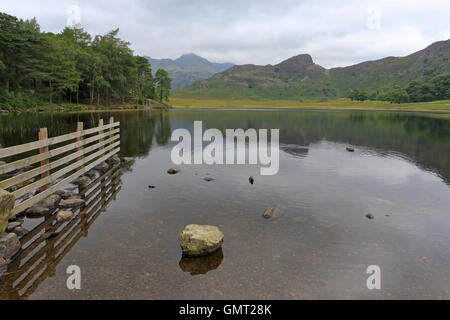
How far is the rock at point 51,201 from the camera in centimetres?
1088

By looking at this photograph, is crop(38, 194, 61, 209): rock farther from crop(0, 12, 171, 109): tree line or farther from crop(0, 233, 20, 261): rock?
crop(0, 12, 171, 109): tree line

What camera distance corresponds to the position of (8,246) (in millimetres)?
7594

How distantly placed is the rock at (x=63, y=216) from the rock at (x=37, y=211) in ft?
2.46

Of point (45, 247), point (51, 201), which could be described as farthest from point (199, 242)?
point (51, 201)

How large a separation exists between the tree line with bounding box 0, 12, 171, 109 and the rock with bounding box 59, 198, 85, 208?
6955 cm

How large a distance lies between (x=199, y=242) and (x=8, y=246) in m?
5.51

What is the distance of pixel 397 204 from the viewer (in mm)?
12945

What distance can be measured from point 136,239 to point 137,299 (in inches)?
117

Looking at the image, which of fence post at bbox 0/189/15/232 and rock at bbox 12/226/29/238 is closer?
fence post at bbox 0/189/15/232

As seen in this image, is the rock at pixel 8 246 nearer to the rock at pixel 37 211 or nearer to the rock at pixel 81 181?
the rock at pixel 37 211

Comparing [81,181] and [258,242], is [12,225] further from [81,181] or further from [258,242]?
[258,242]

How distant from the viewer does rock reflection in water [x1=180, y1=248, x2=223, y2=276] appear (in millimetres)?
7332

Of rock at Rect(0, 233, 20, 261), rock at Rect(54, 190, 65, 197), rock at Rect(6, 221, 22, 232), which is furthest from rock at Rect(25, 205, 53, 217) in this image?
rock at Rect(0, 233, 20, 261)
